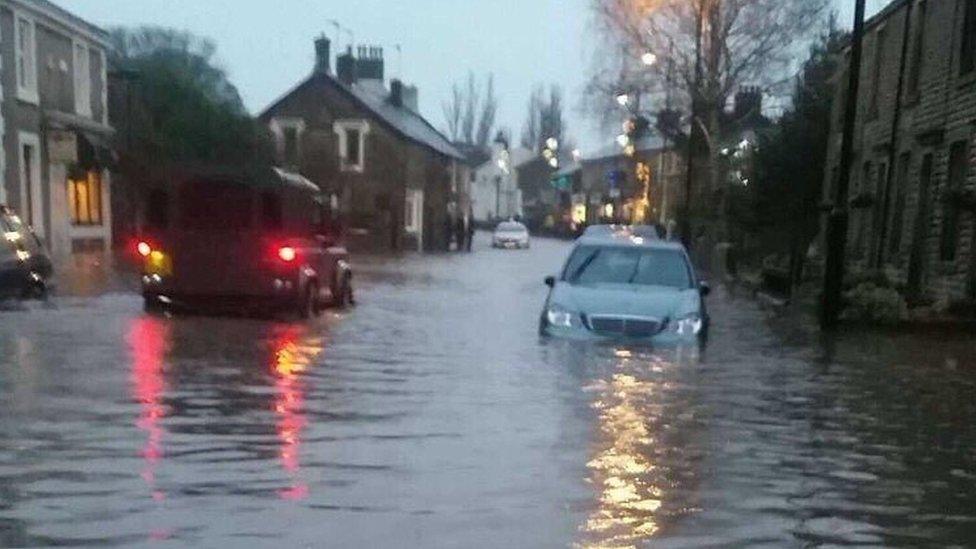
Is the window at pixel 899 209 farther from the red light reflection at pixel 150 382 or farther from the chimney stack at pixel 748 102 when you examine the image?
the chimney stack at pixel 748 102

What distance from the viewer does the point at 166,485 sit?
707 centimetres

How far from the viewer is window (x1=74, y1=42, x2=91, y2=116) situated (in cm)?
3306

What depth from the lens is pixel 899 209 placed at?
930 inches

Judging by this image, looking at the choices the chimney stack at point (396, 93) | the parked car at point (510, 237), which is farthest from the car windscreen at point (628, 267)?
the chimney stack at point (396, 93)

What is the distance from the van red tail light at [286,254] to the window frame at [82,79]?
741 inches

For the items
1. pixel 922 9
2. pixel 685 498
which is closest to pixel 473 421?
pixel 685 498

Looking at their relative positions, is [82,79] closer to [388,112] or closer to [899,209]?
[899,209]

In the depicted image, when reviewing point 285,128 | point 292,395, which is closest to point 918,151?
point 292,395

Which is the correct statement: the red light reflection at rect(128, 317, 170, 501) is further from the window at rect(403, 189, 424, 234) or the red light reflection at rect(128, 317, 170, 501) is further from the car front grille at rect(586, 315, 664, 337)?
the window at rect(403, 189, 424, 234)

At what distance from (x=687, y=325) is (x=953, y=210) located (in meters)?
8.66

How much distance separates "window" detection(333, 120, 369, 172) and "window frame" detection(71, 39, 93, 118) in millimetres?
21018

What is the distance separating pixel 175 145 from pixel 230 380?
34.2 meters

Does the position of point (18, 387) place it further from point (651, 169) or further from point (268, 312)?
point (651, 169)

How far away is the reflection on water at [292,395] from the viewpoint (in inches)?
295
